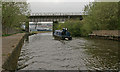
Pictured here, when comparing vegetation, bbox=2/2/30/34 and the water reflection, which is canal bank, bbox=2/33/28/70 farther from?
vegetation, bbox=2/2/30/34

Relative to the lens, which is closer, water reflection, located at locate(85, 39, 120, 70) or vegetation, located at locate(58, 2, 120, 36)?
water reflection, located at locate(85, 39, 120, 70)

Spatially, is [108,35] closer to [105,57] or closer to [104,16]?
[104,16]

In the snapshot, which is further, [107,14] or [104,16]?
[104,16]

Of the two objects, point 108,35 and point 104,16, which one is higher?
point 104,16

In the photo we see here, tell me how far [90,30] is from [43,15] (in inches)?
1043

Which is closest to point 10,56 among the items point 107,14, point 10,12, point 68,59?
point 68,59

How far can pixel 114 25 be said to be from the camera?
119ft

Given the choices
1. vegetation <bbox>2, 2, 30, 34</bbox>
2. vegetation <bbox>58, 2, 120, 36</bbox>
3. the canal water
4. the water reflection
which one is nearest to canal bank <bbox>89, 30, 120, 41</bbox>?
vegetation <bbox>58, 2, 120, 36</bbox>

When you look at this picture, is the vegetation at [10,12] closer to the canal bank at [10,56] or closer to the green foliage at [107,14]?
the canal bank at [10,56]

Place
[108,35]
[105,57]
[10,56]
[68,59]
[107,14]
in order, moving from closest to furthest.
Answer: [10,56], [68,59], [105,57], [107,14], [108,35]

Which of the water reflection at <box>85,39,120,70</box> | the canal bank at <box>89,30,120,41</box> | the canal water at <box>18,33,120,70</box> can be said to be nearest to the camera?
the canal water at <box>18,33,120,70</box>

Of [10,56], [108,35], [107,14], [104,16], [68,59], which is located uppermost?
[107,14]

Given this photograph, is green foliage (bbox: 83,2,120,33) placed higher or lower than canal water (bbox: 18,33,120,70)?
higher

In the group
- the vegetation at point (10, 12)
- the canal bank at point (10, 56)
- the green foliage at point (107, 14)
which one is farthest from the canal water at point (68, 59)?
the green foliage at point (107, 14)
